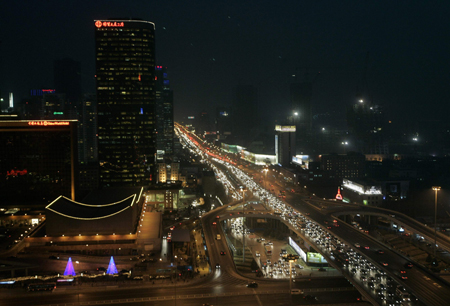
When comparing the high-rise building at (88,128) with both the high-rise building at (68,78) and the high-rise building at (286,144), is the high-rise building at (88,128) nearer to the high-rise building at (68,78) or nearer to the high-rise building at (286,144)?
the high-rise building at (68,78)

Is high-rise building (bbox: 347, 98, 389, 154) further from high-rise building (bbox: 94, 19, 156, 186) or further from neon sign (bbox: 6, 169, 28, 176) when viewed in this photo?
neon sign (bbox: 6, 169, 28, 176)

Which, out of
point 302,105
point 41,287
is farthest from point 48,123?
point 302,105

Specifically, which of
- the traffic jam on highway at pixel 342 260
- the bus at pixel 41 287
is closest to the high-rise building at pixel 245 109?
the traffic jam on highway at pixel 342 260

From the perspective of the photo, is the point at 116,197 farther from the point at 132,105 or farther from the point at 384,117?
the point at 384,117

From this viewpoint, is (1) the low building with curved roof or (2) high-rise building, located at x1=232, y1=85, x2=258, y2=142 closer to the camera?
(1) the low building with curved roof

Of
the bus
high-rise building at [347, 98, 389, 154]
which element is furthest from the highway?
high-rise building at [347, 98, 389, 154]
